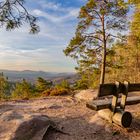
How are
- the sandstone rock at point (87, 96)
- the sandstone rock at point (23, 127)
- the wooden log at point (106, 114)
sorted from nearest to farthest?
the sandstone rock at point (23, 127) < the wooden log at point (106, 114) < the sandstone rock at point (87, 96)

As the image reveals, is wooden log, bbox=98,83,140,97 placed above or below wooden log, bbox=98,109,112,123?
above

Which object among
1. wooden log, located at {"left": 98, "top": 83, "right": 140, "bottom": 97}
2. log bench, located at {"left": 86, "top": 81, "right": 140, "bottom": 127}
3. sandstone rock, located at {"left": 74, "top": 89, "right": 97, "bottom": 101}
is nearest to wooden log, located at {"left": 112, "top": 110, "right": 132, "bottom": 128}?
log bench, located at {"left": 86, "top": 81, "right": 140, "bottom": 127}

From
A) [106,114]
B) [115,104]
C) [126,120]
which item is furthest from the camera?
[106,114]

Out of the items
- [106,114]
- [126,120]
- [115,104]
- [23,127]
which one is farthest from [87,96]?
[23,127]

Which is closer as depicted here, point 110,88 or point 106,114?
point 110,88

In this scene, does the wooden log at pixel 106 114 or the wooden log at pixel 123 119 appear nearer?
the wooden log at pixel 123 119

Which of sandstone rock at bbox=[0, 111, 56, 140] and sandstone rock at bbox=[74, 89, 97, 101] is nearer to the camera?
sandstone rock at bbox=[0, 111, 56, 140]

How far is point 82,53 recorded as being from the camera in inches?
818

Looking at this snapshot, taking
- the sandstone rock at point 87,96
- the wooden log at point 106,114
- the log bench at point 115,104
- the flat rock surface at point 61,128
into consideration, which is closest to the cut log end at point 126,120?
the log bench at point 115,104

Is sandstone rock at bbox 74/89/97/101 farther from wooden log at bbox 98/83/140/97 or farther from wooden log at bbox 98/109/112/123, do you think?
wooden log at bbox 98/83/140/97

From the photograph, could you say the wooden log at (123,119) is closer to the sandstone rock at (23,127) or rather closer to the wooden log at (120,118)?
the wooden log at (120,118)

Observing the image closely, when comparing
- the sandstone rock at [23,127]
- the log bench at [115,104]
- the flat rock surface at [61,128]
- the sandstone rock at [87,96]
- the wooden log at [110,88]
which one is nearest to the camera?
the sandstone rock at [23,127]

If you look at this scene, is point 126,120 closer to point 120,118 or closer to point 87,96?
point 120,118

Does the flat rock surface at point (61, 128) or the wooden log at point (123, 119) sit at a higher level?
the wooden log at point (123, 119)
